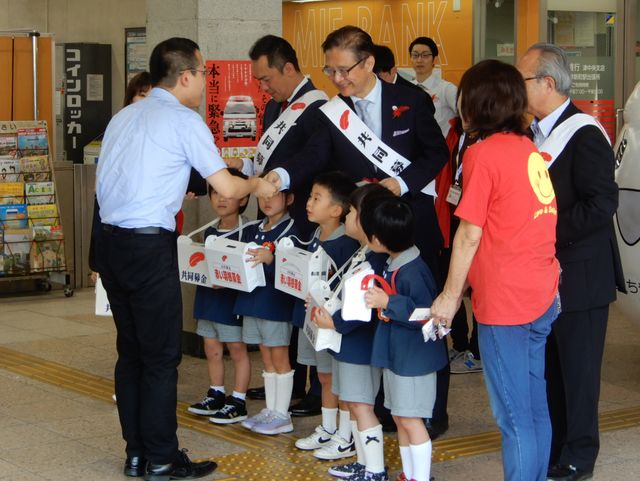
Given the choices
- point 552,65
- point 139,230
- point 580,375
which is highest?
point 552,65

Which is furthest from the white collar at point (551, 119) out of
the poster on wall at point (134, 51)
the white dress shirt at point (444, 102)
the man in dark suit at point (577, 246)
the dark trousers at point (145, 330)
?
the poster on wall at point (134, 51)

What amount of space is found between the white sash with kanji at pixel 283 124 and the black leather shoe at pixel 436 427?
1631 millimetres

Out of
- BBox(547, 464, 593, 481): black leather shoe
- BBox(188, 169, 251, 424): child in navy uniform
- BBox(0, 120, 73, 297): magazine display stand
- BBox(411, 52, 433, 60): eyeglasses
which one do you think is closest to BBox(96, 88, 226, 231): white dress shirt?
BBox(188, 169, 251, 424): child in navy uniform

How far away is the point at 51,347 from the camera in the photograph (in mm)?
7965

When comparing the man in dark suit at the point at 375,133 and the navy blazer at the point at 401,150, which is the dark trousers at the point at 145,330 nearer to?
the man in dark suit at the point at 375,133

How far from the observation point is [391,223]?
4.55 m

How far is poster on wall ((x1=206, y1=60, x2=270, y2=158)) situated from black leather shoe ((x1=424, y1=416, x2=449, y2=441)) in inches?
104

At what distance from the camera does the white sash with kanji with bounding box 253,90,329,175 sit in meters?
5.97

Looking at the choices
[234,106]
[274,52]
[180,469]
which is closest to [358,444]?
[180,469]

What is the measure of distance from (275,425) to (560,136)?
6.86 ft

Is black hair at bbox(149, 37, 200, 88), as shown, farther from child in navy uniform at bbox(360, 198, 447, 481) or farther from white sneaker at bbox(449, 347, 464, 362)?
white sneaker at bbox(449, 347, 464, 362)

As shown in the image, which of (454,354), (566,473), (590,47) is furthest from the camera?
(590,47)

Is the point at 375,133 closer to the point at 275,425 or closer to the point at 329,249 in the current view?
the point at 329,249

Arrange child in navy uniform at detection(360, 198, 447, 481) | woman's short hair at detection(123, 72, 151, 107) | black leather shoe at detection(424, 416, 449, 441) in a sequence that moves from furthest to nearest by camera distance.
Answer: woman's short hair at detection(123, 72, 151, 107), black leather shoe at detection(424, 416, 449, 441), child in navy uniform at detection(360, 198, 447, 481)
